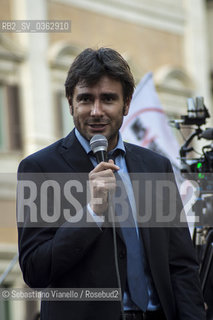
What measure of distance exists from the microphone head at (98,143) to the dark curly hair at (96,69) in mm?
307

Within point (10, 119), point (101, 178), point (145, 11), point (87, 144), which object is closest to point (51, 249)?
point (101, 178)

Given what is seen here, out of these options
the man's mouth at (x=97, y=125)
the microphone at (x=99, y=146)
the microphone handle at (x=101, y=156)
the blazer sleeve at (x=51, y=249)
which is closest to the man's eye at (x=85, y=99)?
the man's mouth at (x=97, y=125)

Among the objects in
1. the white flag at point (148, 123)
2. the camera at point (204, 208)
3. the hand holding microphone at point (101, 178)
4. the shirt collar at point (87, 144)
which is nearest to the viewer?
the hand holding microphone at point (101, 178)

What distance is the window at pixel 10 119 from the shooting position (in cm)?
1369

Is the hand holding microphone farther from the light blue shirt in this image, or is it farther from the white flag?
the white flag

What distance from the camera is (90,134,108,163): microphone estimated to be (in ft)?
10.3

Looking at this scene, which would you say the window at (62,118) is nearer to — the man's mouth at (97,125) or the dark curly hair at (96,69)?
the dark curly hair at (96,69)

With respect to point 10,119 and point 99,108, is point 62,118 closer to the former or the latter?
point 10,119

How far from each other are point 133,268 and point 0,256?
9.97 meters

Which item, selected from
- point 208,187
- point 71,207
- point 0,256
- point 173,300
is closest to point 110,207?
point 71,207

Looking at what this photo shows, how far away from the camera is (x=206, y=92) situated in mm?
17906

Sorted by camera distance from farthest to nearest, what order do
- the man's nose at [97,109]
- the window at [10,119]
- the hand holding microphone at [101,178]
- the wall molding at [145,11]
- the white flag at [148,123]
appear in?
the wall molding at [145,11] < the window at [10,119] < the white flag at [148,123] < the man's nose at [97,109] < the hand holding microphone at [101,178]

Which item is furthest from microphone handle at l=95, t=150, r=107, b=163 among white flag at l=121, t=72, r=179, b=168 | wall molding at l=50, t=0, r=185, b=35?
wall molding at l=50, t=0, r=185, b=35

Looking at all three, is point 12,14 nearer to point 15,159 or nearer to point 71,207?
point 15,159
